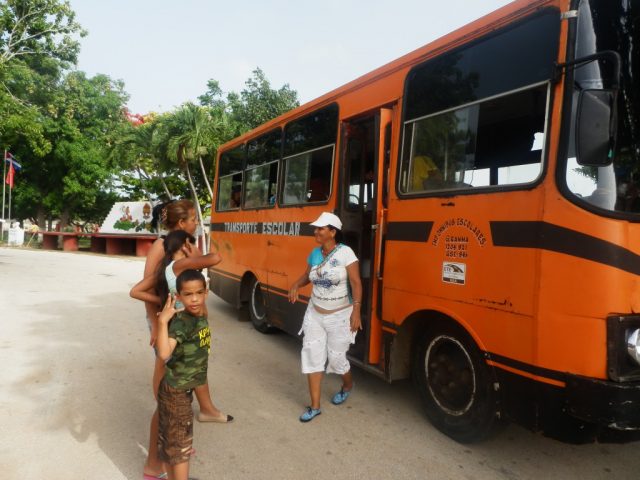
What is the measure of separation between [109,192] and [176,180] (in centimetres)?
1281

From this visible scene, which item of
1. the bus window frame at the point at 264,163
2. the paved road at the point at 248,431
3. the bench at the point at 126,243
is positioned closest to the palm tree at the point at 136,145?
the bench at the point at 126,243

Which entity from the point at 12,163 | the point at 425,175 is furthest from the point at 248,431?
the point at 12,163

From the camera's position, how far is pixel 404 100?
392 cm

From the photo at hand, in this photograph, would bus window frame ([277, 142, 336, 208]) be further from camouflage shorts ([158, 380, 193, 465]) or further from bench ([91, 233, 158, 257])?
bench ([91, 233, 158, 257])

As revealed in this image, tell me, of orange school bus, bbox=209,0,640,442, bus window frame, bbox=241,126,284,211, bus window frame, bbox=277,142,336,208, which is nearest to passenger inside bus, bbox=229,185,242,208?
bus window frame, bbox=241,126,284,211

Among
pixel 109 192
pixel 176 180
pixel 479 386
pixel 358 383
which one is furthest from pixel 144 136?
pixel 479 386

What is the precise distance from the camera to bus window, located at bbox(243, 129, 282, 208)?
633 centimetres

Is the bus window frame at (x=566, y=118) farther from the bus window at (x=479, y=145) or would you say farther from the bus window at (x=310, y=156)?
the bus window at (x=310, y=156)

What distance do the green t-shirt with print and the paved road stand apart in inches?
29.0

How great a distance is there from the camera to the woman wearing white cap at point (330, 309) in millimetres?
3730

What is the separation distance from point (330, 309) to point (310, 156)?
2281 mm

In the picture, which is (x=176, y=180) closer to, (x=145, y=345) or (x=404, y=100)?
(x=145, y=345)

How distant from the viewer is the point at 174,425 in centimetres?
258

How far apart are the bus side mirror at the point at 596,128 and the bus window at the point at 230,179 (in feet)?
18.6
